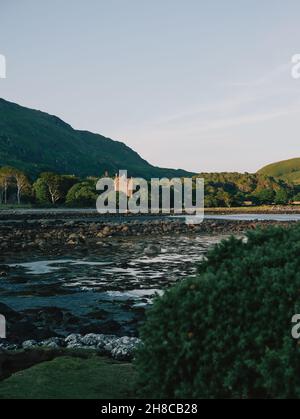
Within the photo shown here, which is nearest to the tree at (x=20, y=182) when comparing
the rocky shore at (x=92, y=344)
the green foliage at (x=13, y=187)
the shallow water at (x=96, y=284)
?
the green foliage at (x=13, y=187)

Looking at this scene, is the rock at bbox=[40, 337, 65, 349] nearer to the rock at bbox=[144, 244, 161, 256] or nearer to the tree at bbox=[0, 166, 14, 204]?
the rock at bbox=[144, 244, 161, 256]

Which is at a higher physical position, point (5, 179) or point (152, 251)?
point (5, 179)

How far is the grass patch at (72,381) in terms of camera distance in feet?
26.9

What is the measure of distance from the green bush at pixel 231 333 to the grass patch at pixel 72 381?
160cm

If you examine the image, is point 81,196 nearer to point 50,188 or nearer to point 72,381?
point 50,188

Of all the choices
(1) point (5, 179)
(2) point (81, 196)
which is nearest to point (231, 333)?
(1) point (5, 179)

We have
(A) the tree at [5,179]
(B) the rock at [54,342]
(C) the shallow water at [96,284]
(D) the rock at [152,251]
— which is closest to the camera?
(B) the rock at [54,342]

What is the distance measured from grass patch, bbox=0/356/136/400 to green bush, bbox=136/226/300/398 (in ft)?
5.25

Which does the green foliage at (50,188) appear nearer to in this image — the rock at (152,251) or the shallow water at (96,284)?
the rock at (152,251)

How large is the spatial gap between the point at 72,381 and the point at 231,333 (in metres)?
3.94

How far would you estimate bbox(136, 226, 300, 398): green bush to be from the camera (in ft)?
20.3

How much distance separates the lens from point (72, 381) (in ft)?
29.6

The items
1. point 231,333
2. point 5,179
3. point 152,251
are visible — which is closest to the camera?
point 231,333

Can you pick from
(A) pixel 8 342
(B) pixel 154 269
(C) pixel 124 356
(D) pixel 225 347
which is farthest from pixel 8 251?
(D) pixel 225 347
